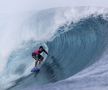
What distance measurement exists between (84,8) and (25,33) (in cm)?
340

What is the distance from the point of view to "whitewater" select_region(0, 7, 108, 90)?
12.9m

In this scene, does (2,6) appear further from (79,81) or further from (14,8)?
(79,81)

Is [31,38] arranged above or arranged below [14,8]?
below

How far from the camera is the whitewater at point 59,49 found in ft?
42.4

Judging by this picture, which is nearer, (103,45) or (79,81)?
(79,81)

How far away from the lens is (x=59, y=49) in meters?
17.5

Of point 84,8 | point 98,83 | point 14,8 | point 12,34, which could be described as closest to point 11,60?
point 12,34

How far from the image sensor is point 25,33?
21.5 m

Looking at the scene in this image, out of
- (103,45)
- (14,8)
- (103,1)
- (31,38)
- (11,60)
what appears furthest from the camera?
(14,8)

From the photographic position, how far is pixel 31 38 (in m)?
20.6

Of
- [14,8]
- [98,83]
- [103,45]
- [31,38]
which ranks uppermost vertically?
[14,8]

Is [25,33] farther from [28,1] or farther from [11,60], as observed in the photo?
[28,1]

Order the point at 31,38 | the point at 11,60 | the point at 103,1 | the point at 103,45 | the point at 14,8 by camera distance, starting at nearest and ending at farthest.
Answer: the point at 103,45 < the point at 11,60 < the point at 31,38 < the point at 103,1 < the point at 14,8

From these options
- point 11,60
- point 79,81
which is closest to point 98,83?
point 79,81
